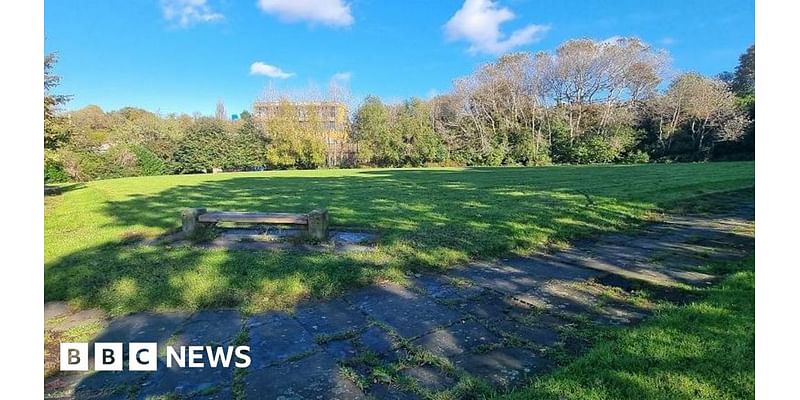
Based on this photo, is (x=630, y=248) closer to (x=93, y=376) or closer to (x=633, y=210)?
(x=633, y=210)

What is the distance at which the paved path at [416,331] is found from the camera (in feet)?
6.08

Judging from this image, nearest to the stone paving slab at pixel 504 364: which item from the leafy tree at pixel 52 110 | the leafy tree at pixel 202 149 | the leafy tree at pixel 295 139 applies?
the leafy tree at pixel 52 110

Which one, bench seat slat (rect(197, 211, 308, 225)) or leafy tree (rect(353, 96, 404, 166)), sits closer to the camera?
bench seat slat (rect(197, 211, 308, 225))

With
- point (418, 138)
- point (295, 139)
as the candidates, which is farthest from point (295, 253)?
point (295, 139)

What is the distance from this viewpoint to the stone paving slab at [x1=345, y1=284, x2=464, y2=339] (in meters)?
2.46

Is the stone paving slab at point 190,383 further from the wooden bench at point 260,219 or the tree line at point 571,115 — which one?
the tree line at point 571,115

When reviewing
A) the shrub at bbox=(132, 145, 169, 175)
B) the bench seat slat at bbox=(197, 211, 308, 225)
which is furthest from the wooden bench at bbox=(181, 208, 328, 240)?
the shrub at bbox=(132, 145, 169, 175)

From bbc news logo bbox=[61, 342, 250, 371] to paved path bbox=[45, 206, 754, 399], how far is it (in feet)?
0.21

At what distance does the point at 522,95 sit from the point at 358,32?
25364 mm

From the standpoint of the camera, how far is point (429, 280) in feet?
11.0

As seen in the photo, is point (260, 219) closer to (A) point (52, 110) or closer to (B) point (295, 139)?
(A) point (52, 110)

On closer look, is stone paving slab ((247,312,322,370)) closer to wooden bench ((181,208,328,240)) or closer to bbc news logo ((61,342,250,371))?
bbc news logo ((61,342,250,371))

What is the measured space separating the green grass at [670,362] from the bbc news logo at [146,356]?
4.79ft
